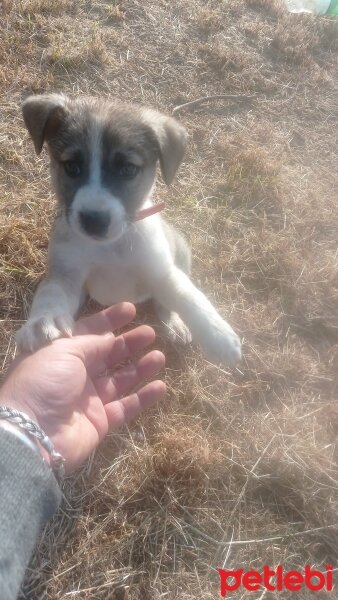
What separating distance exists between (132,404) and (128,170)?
4.91ft

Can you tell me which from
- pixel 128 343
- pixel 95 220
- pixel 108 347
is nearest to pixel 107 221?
pixel 95 220

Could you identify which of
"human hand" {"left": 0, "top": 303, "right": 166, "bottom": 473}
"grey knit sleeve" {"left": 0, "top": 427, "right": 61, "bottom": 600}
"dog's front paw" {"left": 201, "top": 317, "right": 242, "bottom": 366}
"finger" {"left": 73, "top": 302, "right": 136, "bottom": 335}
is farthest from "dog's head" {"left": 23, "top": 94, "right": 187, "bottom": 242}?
"grey knit sleeve" {"left": 0, "top": 427, "right": 61, "bottom": 600}

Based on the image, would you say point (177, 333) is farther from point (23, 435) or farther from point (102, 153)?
point (23, 435)

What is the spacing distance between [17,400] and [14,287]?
1530 millimetres

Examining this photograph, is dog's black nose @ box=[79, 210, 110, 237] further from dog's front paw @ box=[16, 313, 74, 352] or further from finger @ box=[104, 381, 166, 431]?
finger @ box=[104, 381, 166, 431]

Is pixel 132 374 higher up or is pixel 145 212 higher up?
pixel 145 212

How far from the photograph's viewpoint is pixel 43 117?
3.20m

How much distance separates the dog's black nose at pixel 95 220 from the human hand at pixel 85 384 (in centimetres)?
65

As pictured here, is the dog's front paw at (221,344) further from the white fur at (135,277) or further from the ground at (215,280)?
the ground at (215,280)

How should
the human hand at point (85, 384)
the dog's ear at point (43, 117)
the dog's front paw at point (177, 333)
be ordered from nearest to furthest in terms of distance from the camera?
1. the human hand at point (85, 384)
2. the dog's ear at point (43, 117)
3. the dog's front paw at point (177, 333)

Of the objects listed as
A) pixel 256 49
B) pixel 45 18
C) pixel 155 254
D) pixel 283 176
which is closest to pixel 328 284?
pixel 283 176

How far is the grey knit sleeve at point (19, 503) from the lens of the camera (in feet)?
7.39

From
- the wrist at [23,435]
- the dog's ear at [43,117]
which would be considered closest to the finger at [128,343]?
the wrist at [23,435]

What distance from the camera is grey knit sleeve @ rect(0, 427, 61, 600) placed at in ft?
7.39
